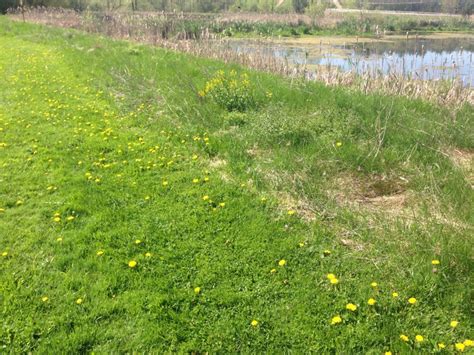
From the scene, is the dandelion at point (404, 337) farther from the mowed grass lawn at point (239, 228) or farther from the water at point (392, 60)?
the water at point (392, 60)

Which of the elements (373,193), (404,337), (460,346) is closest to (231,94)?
(373,193)

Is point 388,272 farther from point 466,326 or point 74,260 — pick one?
point 74,260

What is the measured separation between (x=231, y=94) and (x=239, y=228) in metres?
4.11

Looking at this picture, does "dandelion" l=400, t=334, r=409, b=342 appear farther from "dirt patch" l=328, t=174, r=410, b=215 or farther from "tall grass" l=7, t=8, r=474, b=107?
"tall grass" l=7, t=8, r=474, b=107

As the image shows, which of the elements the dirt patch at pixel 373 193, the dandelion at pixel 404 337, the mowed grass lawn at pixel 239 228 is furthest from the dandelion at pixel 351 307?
the dirt patch at pixel 373 193

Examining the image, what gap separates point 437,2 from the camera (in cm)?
4591

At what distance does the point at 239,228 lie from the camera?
14.1 feet

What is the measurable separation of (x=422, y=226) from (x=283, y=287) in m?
1.62

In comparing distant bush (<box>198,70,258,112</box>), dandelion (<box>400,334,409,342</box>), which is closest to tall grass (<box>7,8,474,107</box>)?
distant bush (<box>198,70,258,112</box>)

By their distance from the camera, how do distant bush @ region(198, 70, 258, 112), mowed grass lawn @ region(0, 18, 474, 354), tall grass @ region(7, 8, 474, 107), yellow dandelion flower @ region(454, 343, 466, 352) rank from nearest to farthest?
yellow dandelion flower @ region(454, 343, 466, 352), mowed grass lawn @ region(0, 18, 474, 354), distant bush @ region(198, 70, 258, 112), tall grass @ region(7, 8, 474, 107)

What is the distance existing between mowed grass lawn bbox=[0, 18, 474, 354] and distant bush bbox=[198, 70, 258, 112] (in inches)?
8.3

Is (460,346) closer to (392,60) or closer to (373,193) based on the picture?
(373,193)

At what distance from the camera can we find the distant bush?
7660 mm

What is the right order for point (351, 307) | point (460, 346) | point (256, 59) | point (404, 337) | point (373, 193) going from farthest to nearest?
point (256, 59)
point (373, 193)
point (351, 307)
point (404, 337)
point (460, 346)
